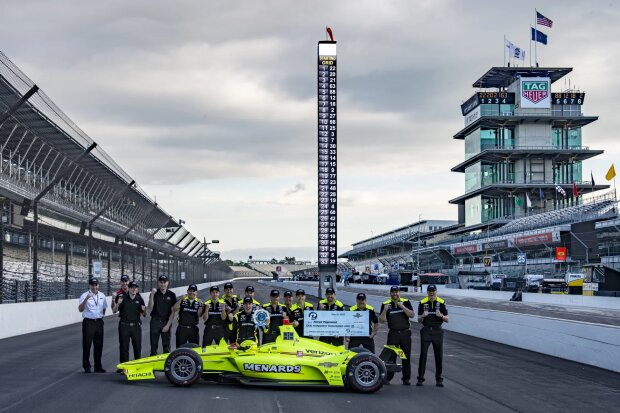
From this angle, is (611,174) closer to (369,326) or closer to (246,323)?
(369,326)

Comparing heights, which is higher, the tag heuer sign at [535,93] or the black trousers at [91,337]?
the tag heuer sign at [535,93]

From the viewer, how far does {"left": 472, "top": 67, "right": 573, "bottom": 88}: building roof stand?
111m

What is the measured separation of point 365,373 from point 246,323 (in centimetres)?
253

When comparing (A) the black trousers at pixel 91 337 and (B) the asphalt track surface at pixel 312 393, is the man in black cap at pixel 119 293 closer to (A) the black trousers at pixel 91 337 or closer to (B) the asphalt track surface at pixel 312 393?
(A) the black trousers at pixel 91 337

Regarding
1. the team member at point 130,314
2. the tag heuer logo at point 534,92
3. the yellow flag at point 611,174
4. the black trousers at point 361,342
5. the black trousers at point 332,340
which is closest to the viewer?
the black trousers at point 361,342

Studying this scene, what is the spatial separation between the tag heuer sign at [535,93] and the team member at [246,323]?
104m

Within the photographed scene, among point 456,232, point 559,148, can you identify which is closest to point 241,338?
point 559,148

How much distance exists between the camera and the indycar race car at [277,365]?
39.5 feet

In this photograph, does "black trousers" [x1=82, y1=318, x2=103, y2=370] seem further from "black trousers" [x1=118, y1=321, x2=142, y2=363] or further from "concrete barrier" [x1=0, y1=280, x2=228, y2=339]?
"concrete barrier" [x1=0, y1=280, x2=228, y2=339]

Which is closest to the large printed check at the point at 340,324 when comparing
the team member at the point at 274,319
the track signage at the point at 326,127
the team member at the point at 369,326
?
the team member at the point at 369,326

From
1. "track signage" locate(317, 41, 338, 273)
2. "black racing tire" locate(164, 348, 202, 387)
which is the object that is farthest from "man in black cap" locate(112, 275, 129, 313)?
"track signage" locate(317, 41, 338, 273)

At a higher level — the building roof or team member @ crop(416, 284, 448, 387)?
the building roof

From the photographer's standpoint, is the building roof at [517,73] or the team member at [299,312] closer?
the team member at [299,312]

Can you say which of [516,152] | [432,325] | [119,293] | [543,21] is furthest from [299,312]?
[516,152]
